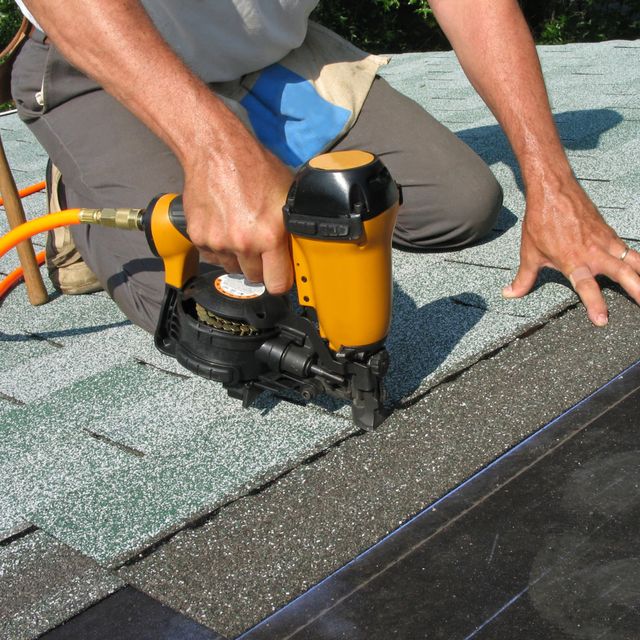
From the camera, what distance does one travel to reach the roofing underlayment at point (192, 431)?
1.38 m

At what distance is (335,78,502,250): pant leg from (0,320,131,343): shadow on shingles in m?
0.86

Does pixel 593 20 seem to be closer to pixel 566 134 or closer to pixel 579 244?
pixel 566 134

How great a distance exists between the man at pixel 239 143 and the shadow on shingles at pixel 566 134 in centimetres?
61

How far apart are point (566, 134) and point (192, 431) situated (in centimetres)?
210

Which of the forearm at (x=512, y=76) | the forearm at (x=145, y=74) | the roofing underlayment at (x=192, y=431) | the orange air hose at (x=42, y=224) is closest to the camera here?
the roofing underlayment at (x=192, y=431)

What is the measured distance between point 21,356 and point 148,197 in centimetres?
54

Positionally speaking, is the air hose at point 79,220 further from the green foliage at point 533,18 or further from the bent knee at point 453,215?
the green foliage at point 533,18

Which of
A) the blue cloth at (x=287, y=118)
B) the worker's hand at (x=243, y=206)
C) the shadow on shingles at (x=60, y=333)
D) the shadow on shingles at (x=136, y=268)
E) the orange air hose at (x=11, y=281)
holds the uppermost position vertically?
the worker's hand at (x=243, y=206)

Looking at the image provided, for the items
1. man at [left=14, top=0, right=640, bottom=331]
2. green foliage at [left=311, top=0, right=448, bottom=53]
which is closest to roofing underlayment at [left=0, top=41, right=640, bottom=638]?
man at [left=14, top=0, right=640, bottom=331]

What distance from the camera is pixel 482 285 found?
85.7 inches

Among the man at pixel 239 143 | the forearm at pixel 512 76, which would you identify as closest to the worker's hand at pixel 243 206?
the man at pixel 239 143

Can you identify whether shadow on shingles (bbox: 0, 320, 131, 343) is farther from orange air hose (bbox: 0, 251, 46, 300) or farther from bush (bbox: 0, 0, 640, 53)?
bush (bbox: 0, 0, 640, 53)

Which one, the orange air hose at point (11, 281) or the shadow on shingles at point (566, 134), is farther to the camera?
the shadow on shingles at point (566, 134)

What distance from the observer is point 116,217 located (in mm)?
1796
